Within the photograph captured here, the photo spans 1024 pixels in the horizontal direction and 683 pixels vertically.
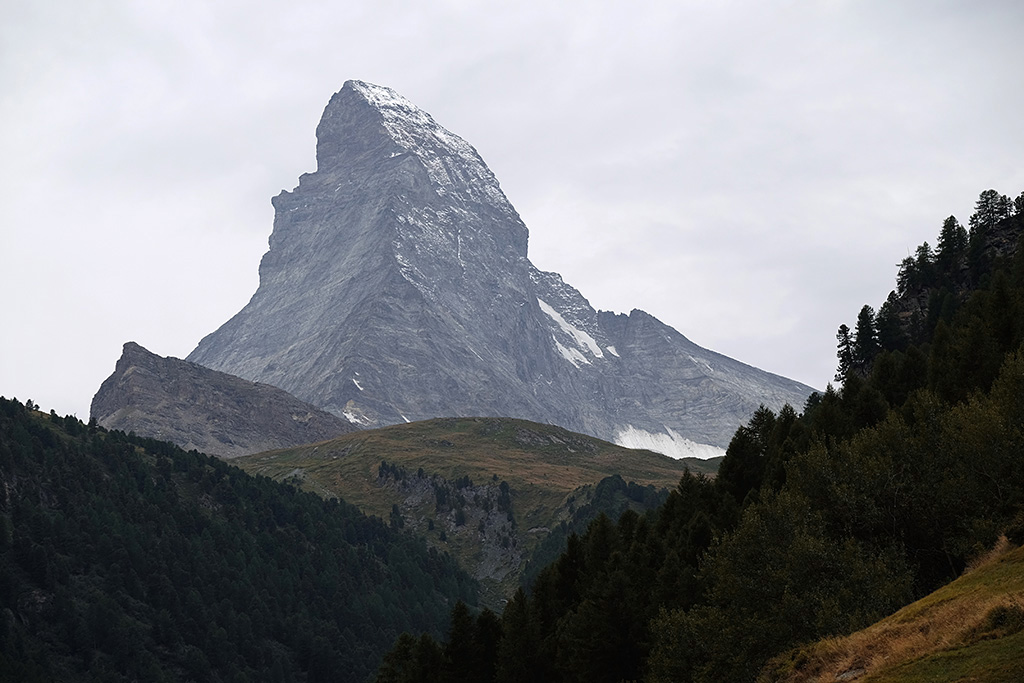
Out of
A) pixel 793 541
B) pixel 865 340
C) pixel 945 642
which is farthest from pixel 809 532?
pixel 865 340

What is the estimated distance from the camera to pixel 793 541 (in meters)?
55.1

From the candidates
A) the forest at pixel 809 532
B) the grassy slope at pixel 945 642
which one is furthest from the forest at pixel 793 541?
the grassy slope at pixel 945 642

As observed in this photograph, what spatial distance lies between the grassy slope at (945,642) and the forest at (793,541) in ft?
15.6

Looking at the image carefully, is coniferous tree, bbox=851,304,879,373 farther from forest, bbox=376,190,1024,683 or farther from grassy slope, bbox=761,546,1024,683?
grassy slope, bbox=761,546,1024,683

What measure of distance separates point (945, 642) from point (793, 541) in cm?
2122

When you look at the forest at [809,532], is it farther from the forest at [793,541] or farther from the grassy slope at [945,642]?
the grassy slope at [945,642]

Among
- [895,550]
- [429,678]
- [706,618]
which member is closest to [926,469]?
[895,550]

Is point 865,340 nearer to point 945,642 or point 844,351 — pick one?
point 844,351

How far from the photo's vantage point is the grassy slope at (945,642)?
3072cm

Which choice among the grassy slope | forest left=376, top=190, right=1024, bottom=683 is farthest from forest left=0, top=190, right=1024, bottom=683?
the grassy slope

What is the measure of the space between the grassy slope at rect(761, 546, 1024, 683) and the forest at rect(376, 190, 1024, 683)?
4.75 m

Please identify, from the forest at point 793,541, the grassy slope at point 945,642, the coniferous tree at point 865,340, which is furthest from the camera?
the coniferous tree at point 865,340

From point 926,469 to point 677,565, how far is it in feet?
82.2

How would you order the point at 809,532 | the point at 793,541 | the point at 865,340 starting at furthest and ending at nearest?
the point at 865,340 < the point at 809,532 < the point at 793,541
